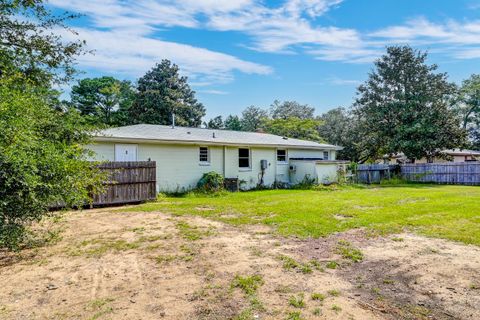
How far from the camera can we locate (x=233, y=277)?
4.25 metres

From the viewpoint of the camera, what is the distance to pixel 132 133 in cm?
1431

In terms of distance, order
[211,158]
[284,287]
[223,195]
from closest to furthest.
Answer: [284,287], [223,195], [211,158]

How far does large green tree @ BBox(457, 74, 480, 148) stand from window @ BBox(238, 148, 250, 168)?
106 ft

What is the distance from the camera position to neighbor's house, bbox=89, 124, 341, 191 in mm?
13547

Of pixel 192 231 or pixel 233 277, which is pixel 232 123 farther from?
pixel 233 277

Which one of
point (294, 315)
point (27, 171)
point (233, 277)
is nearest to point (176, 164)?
point (27, 171)

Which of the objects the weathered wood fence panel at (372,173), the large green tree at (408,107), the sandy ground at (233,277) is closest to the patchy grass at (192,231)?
the sandy ground at (233,277)

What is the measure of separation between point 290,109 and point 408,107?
24.6m

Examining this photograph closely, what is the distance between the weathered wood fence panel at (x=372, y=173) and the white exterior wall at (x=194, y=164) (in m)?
5.65

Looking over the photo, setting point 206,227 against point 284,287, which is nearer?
point 284,287

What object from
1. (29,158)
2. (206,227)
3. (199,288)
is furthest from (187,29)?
(199,288)

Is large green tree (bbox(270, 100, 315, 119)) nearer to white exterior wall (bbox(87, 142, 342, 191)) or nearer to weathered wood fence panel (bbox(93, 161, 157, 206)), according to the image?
white exterior wall (bbox(87, 142, 342, 191))

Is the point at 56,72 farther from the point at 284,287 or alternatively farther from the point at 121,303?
the point at 284,287

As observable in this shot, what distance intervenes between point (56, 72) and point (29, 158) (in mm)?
5647
